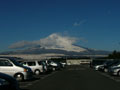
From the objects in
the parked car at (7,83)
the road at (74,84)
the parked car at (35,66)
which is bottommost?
the road at (74,84)

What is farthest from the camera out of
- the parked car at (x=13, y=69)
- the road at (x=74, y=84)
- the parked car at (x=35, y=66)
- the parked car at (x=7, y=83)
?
the parked car at (x=35, y=66)

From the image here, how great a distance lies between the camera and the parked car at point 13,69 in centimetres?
2061

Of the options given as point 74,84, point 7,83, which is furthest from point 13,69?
point 7,83

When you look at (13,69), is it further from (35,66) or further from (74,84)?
(35,66)

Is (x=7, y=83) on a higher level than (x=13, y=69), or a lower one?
lower

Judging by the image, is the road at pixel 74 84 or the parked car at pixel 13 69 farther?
the parked car at pixel 13 69

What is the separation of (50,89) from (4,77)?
4.59 m

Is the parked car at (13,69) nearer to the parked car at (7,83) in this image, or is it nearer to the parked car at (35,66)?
the parked car at (7,83)

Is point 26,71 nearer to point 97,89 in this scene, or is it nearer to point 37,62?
point 97,89

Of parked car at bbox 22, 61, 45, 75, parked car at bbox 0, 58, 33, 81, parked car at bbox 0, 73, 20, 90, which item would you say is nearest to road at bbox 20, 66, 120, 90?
parked car at bbox 0, 58, 33, 81

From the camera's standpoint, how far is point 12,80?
38.1ft

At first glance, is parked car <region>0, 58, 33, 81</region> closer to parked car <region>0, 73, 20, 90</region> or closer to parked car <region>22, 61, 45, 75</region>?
parked car <region>0, 73, 20, 90</region>

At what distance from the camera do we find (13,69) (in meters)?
20.7

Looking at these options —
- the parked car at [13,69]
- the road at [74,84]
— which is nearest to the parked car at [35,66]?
the road at [74,84]
